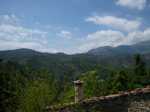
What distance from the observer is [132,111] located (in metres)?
11.4

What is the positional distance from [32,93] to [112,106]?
5148 millimetres

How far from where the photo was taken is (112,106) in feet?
37.8

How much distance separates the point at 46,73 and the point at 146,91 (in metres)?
8.98

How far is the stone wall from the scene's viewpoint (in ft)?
37.0

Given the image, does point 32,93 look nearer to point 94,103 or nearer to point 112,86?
point 94,103

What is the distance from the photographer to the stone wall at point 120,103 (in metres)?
11.3

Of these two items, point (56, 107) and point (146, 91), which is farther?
point (56, 107)

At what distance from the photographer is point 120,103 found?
37.8 feet

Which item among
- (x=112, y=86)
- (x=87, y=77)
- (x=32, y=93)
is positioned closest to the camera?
(x=32, y=93)

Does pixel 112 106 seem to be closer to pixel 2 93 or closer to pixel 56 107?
pixel 56 107

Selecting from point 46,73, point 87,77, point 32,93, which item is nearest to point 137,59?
point 87,77

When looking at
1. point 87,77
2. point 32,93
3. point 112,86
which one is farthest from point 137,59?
point 32,93

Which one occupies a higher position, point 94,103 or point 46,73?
point 46,73

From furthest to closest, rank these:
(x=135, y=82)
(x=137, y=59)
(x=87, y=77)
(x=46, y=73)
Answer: (x=137, y=59) < (x=135, y=82) < (x=87, y=77) < (x=46, y=73)
